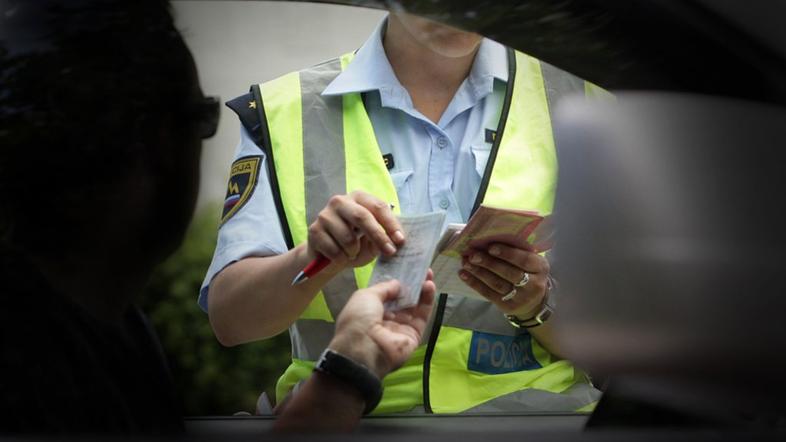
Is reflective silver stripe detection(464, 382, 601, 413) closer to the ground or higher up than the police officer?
closer to the ground

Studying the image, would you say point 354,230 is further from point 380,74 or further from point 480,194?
point 380,74

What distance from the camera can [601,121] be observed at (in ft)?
4.29

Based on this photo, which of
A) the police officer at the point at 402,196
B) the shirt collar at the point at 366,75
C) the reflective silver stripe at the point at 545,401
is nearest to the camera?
the reflective silver stripe at the point at 545,401

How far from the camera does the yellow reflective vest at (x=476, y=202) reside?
4.97 feet

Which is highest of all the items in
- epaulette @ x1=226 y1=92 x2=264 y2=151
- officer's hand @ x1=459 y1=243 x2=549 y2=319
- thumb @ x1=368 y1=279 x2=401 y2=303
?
epaulette @ x1=226 y1=92 x2=264 y2=151

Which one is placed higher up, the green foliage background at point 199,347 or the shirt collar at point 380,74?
the shirt collar at point 380,74

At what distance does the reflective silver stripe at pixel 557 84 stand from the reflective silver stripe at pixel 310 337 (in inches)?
16.4

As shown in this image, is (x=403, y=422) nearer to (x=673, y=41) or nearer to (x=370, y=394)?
(x=370, y=394)

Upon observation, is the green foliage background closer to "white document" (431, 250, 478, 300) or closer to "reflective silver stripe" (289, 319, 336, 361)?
"reflective silver stripe" (289, 319, 336, 361)

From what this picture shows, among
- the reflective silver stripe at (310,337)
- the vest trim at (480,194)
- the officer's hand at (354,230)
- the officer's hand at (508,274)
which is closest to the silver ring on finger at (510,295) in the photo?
the officer's hand at (508,274)

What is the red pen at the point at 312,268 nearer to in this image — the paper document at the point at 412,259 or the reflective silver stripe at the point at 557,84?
the paper document at the point at 412,259

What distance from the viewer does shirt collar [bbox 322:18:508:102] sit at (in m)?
1.65

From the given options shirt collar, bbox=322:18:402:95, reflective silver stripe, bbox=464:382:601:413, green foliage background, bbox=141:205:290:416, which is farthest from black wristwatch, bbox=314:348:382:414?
shirt collar, bbox=322:18:402:95

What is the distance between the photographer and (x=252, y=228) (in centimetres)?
178
